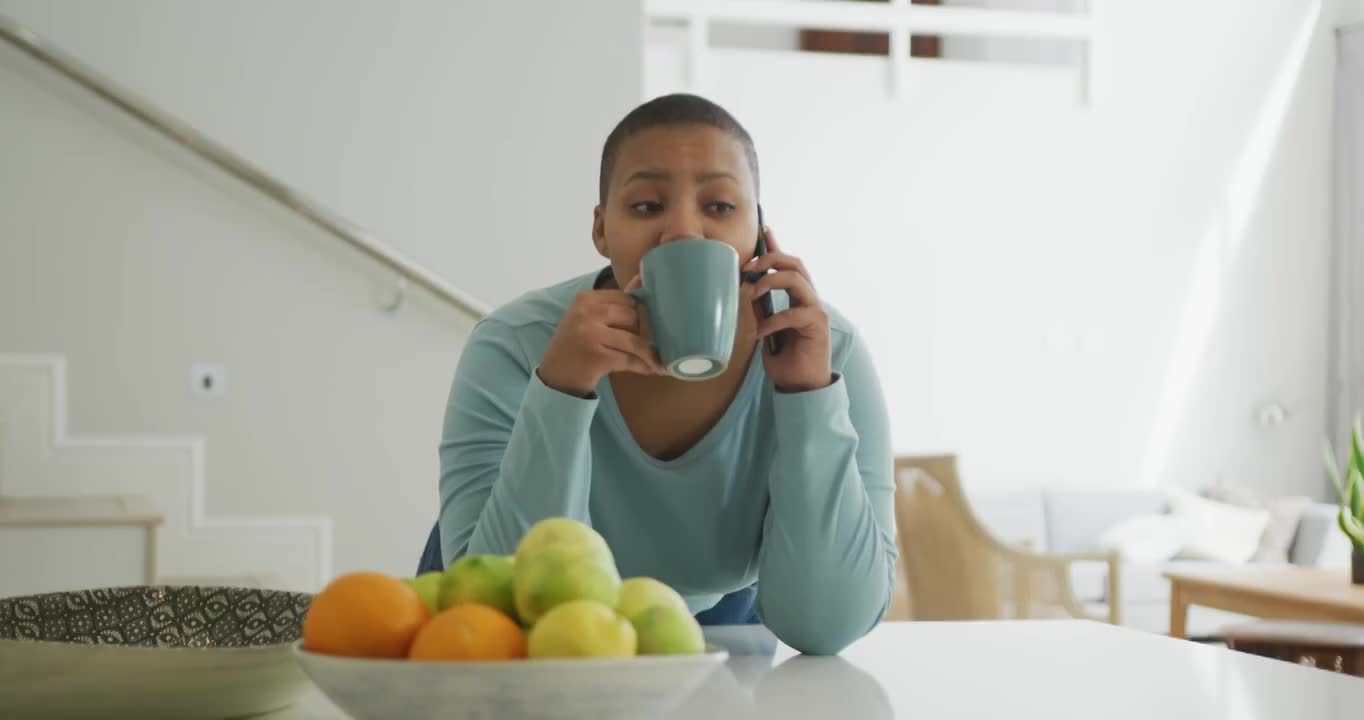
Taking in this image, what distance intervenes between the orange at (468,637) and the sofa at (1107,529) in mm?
5558

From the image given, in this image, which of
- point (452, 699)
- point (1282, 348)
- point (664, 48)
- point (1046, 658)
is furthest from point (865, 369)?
point (1282, 348)

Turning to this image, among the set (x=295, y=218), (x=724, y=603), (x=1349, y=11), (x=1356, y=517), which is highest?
(x=1349, y=11)

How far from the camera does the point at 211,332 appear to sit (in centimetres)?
331

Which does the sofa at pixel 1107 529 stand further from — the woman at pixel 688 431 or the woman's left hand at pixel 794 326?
the woman's left hand at pixel 794 326

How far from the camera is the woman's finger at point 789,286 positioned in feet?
3.24

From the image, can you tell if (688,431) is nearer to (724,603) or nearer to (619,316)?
(724,603)

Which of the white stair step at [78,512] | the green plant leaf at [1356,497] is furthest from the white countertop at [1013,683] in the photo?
the green plant leaf at [1356,497]

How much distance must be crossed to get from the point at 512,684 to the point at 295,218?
3.05 m

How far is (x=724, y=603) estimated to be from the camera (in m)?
1.31

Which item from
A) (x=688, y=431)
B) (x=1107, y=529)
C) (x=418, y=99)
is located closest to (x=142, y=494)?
(x=418, y=99)

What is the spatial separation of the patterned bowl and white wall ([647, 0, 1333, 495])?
5.52 metres

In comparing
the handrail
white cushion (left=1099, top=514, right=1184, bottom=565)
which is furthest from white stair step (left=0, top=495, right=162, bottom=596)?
white cushion (left=1099, top=514, right=1184, bottom=565)

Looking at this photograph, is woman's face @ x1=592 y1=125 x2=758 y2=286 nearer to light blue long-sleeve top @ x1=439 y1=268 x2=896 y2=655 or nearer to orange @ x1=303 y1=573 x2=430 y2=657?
light blue long-sleeve top @ x1=439 y1=268 x2=896 y2=655

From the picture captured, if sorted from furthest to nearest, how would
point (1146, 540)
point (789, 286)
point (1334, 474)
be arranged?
1. point (1146, 540)
2. point (1334, 474)
3. point (789, 286)
